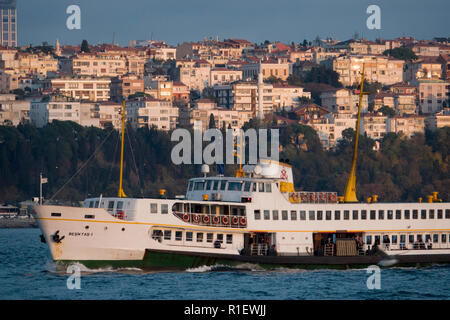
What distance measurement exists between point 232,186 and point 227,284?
21.8 ft

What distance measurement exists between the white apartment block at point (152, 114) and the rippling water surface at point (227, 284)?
121 meters

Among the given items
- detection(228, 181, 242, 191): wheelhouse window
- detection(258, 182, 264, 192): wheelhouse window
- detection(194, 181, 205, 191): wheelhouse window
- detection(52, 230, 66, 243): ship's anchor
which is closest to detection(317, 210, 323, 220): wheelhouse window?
detection(258, 182, 264, 192): wheelhouse window

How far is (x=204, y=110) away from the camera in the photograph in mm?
186875

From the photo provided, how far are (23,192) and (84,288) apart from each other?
9236 cm

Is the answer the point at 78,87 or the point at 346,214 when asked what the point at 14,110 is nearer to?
the point at 78,87

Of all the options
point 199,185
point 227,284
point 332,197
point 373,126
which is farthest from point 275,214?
point 373,126

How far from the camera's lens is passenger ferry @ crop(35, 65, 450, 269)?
175 feet

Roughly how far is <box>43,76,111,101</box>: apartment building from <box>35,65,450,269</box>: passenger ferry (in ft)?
450

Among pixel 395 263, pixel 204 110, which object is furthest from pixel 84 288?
pixel 204 110

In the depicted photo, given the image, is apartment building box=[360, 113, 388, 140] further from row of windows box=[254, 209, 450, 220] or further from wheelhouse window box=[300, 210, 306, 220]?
wheelhouse window box=[300, 210, 306, 220]

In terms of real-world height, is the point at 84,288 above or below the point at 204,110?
below
